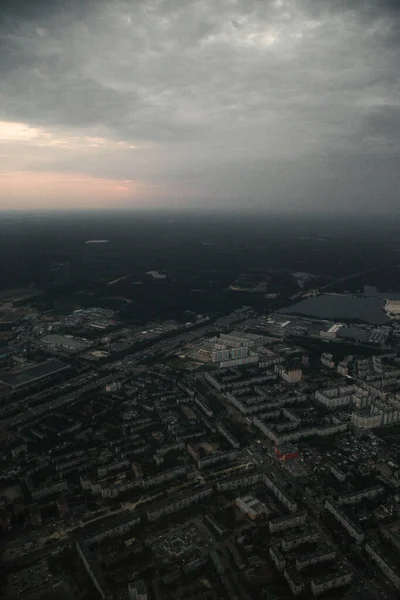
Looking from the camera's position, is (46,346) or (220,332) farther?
(220,332)

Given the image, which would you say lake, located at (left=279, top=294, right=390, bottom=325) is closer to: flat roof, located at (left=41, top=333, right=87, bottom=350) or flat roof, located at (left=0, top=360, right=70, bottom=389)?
flat roof, located at (left=41, top=333, right=87, bottom=350)

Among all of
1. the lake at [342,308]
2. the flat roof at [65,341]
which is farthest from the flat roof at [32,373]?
the lake at [342,308]

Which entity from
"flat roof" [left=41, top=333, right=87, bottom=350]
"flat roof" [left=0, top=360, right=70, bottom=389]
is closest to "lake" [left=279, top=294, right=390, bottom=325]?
"flat roof" [left=41, top=333, right=87, bottom=350]

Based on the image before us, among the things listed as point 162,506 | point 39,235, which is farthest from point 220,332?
point 39,235

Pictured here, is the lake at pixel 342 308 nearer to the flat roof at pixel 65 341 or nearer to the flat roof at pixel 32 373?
the flat roof at pixel 65 341

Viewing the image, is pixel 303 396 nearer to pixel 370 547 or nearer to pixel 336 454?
pixel 336 454

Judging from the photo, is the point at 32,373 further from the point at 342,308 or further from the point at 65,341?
the point at 342,308

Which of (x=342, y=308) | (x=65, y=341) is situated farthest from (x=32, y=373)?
(x=342, y=308)
